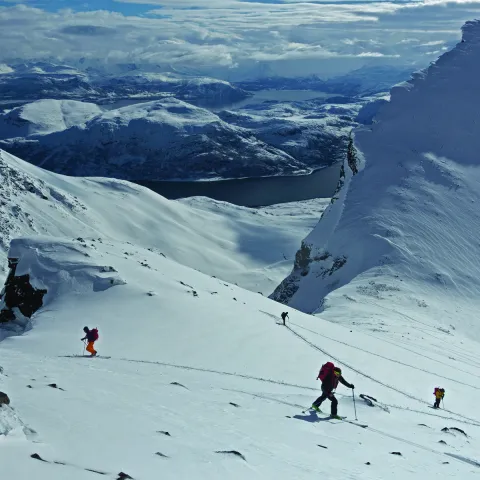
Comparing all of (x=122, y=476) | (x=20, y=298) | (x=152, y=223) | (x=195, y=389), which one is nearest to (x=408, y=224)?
(x=20, y=298)

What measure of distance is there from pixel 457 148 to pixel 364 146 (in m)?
15.9

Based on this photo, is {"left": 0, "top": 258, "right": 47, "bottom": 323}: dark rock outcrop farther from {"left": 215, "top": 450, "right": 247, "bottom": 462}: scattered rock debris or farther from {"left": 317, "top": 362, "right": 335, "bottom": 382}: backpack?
{"left": 215, "top": 450, "right": 247, "bottom": 462}: scattered rock debris

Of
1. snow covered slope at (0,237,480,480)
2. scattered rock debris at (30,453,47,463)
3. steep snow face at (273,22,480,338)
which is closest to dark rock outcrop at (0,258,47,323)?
snow covered slope at (0,237,480,480)

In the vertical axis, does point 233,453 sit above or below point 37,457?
below

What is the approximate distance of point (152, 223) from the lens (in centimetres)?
12112

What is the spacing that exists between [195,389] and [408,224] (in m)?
60.1

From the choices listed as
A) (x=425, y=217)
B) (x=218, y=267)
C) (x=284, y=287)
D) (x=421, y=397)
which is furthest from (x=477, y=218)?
(x=421, y=397)

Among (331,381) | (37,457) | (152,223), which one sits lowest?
(152,223)

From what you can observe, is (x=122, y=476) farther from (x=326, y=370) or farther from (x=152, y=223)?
(x=152, y=223)

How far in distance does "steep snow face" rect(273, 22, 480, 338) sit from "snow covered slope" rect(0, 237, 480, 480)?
20791mm

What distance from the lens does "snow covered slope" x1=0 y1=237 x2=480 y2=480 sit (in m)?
10.9

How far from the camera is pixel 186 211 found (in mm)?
135625

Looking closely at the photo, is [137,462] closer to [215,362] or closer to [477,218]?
[215,362]

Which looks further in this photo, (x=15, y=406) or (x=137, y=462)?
(x=15, y=406)
